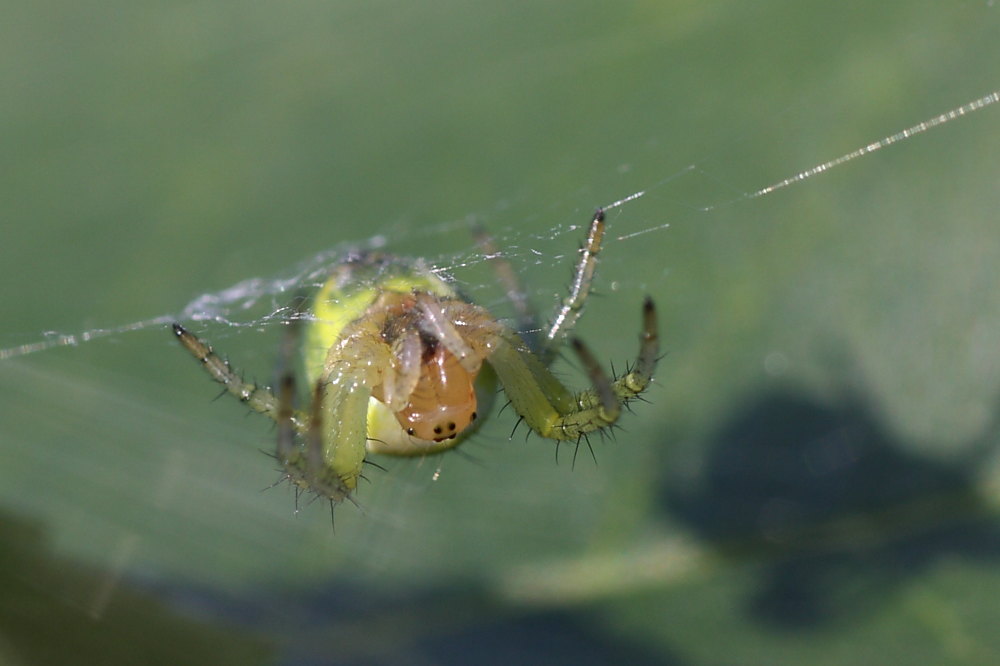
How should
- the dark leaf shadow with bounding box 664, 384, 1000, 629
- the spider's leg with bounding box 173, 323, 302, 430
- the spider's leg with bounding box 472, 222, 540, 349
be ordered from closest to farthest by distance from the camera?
the spider's leg with bounding box 173, 323, 302, 430 → the dark leaf shadow with bounding box 664, 384, 1000, 629 → the spider's leg with bounding box 472, 222, 540, 349

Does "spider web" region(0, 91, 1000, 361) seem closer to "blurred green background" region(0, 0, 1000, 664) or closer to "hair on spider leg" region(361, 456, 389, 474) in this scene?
A: "blurred green background" region(0, 0, 1000, 664)

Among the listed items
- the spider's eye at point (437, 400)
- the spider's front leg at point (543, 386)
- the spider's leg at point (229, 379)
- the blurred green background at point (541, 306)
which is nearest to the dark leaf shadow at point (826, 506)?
the blurred green background at point (541, 306)

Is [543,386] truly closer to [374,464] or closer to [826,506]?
[374,464]

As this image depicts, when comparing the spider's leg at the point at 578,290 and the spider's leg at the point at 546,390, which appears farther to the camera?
the spider's leg at the point at 578,290

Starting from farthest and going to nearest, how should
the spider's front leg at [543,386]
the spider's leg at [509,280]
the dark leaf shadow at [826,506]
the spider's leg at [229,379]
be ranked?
the spider's leg at [509,280], the dark leaf shadow at [826,506], the spider's leg at [229,379], the spider's front leg at [543,386]

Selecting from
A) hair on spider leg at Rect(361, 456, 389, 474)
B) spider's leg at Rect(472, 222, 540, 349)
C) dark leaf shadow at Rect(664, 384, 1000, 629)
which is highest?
spider's leg at Rect(472, 222, 540, 349)

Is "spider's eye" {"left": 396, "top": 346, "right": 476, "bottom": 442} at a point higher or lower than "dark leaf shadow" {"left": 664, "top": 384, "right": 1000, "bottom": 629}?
higher

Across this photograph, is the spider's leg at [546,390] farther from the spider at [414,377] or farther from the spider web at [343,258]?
the spider web at [343,258]

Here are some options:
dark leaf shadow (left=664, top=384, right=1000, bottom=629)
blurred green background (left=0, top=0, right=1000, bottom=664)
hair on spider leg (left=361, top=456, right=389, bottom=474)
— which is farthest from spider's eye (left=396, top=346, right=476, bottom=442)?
dark leaf shadow (left=664, top=384, right=1000, bottom=629)
